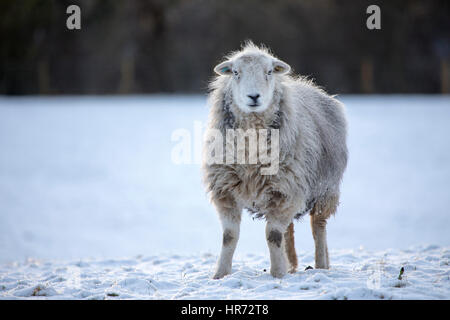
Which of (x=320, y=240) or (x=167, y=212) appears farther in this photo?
(x=167, y=212)

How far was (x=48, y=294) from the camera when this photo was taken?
169 inches

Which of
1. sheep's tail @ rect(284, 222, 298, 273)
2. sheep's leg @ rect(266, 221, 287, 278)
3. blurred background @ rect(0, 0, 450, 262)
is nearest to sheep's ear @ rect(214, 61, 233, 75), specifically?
sheep's leg @ rect(266, 221, 287, 278)

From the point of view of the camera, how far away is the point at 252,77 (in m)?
4.78

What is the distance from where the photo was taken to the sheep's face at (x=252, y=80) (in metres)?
4.66

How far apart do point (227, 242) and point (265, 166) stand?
0.82 metres

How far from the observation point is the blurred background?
1105 centimetres

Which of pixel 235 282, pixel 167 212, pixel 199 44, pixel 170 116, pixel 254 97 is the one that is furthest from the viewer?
pixel 199 44

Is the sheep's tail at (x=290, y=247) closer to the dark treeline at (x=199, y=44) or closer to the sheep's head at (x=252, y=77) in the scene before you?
the sheep's head at (x=252, y=77)

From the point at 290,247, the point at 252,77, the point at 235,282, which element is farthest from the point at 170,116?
the point at 235,282

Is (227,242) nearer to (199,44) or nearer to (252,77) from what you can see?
(252,77)

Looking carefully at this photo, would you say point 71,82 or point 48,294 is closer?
point 48,294

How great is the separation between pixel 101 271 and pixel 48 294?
1.40 meters
